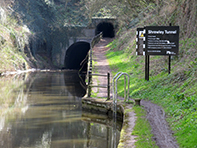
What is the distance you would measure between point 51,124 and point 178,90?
16.8ft

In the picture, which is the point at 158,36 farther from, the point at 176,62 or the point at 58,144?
the point at 58,144

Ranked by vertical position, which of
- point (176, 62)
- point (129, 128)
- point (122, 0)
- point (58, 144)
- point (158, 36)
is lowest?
point (58, 144)

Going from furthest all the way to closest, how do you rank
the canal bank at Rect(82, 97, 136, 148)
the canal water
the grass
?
1. the canal water
2. the canal bank at Rect(82, 97, 136, 148)
3. the grass

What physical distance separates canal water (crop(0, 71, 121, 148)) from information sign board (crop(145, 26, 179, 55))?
4.48 meters

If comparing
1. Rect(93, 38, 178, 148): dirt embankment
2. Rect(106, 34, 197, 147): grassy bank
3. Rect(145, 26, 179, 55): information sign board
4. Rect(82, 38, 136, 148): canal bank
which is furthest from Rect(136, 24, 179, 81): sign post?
Rect(93, 38, 178, 148): dirt embankment

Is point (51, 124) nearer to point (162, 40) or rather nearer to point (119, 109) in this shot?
point (119, 109)

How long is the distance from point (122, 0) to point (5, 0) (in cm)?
1720

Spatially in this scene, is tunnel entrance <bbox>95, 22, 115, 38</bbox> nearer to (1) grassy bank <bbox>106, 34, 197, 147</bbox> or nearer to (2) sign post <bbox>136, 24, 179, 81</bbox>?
(1) grassy bank <bbox>106, 34, 197, 147</bbox>

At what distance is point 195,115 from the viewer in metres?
8.93

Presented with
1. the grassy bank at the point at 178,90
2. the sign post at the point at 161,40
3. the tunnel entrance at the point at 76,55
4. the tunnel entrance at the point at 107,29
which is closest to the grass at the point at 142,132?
the grassy bank at the point at 178,90

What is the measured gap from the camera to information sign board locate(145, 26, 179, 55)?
15555 millimetres

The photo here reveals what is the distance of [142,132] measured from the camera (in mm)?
8648

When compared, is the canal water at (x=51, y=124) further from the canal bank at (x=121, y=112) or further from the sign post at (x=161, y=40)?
the sign post at (x=161, y=40)

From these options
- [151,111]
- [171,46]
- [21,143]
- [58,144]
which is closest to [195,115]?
[151,111]
